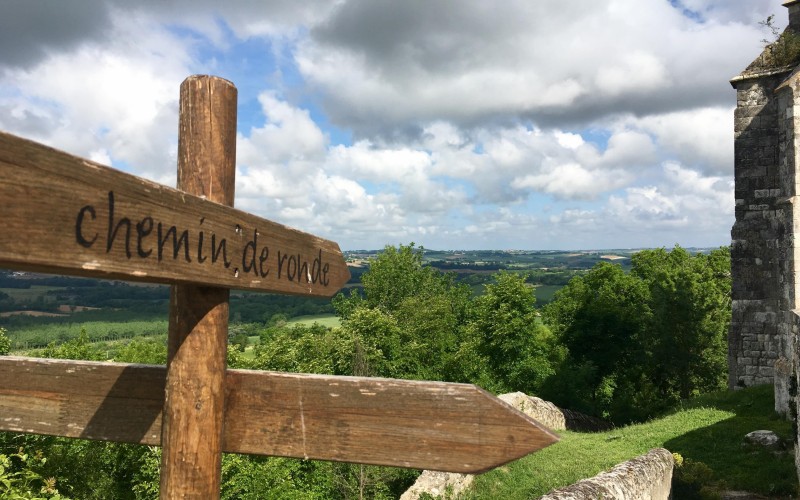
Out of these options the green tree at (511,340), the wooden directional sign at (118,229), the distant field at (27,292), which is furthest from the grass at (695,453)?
the distant field at (27,292)

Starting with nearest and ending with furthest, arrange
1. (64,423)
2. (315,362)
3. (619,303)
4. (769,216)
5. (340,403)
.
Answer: (340,403)
(64,423)
(769,216)
(315,362)
(619,303)

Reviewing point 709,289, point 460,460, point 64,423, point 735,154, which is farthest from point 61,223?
point 709,289

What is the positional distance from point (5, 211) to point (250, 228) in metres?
0.89

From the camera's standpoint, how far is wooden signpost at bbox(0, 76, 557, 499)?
1.78m

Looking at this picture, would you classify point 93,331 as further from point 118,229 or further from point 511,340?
point 118,229

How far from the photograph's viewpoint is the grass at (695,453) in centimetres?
1169

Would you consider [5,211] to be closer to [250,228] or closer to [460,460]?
[250,228]

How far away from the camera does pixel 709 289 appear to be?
108ft

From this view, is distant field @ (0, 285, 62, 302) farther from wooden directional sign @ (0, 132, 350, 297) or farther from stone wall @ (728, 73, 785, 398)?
wooden directional sign @ (0, 132, 350, 297)

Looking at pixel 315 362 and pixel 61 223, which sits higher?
pixel 61 223

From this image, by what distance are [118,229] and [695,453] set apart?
15.0 meters

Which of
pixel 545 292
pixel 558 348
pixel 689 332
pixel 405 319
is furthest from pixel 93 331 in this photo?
pixel 689 332

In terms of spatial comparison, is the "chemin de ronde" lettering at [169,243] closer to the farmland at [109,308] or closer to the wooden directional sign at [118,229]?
the wooden directional sign at [118,229]

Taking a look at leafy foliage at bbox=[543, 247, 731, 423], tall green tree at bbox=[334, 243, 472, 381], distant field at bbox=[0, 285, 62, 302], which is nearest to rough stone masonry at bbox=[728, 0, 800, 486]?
leafy foliage at bbox=[543, 247, 731, 423]
